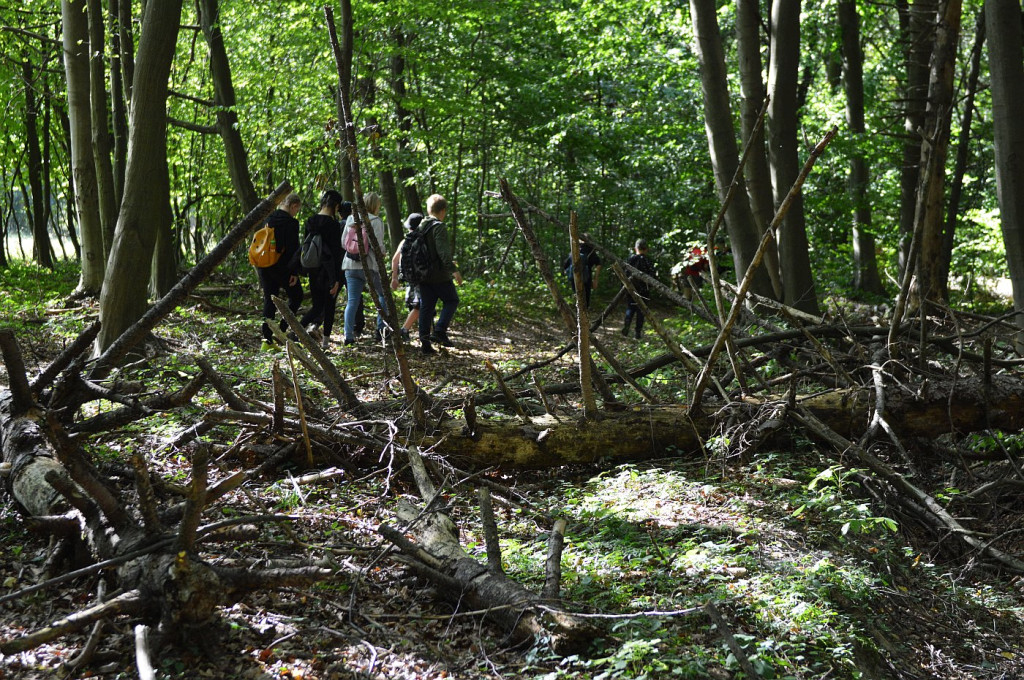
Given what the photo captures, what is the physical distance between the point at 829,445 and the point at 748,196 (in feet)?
15.2

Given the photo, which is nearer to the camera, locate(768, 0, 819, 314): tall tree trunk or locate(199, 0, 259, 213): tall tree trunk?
locate(768, 0, 819, 314): tall tree trunk

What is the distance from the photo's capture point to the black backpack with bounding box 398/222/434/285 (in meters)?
10.2

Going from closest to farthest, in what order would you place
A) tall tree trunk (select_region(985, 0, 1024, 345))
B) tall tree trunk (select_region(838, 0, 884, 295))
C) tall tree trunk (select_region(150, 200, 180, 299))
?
1. tall tree trunk (select_region(985, 0, 1024, 345))
2. tall tree trunk (select_region(150, 200, 180, 299))
3. tall tree trunk (select_region(838, 0, 884, 295))

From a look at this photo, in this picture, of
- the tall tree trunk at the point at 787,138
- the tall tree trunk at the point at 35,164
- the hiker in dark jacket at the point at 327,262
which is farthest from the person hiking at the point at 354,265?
the tall tree trunk at the point at 35,164

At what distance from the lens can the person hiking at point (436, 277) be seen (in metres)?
10.2

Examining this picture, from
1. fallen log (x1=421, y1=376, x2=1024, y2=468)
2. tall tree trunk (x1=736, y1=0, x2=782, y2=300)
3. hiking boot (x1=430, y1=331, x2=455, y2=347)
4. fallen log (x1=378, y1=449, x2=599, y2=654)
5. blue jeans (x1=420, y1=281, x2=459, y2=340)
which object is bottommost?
fallen log (x1=378, y1=449, x2=599, y2=654)

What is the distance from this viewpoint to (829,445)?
6113 mm

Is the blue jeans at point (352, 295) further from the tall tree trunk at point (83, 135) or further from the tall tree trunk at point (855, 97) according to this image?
the tall tree trunk at point (855, 97)

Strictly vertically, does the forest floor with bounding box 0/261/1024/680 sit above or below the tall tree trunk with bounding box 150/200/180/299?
below

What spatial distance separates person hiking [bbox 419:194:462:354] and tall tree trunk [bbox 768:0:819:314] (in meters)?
4.41

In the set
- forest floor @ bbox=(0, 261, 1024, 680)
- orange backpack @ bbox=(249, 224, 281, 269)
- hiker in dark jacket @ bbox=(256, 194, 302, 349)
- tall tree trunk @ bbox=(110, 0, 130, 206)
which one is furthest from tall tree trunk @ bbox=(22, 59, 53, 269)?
forest floor @ bbox=(0, 261, 1024, 680)

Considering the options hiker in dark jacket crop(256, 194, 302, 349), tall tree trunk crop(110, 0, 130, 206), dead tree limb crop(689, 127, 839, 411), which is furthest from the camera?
tall tree trunk crop(110, 0, 130, 206)

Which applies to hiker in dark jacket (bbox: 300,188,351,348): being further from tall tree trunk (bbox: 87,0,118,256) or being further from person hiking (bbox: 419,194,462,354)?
tall tree trunk (bbox: 87,0,118,256)

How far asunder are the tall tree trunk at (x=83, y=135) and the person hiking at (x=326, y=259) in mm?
3913
